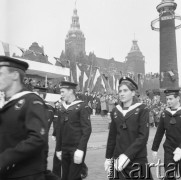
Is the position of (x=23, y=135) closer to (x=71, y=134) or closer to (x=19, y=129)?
(x=19, y=129)

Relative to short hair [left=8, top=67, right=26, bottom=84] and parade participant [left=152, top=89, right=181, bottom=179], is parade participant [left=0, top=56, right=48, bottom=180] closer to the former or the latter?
short hair [left=8, top=67, right=26, bottom=84]

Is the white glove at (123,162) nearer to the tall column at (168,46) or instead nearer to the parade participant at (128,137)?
the parade participant at (128,137)

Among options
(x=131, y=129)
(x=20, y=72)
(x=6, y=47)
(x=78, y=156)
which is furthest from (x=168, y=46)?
(x=20, y=72)

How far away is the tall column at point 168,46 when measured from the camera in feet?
144

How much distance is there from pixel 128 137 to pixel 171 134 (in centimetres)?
147

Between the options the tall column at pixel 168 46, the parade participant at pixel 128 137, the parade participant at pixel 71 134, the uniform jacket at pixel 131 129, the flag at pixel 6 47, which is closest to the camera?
the parade participant at pixel 128 137

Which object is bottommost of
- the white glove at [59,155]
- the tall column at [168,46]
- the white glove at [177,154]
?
the white glove at [59,155]

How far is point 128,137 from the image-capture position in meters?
4.10

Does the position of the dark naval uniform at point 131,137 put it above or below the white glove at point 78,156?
above

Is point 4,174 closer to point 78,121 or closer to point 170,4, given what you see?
point 78,121

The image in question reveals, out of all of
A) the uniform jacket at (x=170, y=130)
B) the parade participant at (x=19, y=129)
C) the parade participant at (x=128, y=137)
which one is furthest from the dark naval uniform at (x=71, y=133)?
the parade participant at (x=19, y=129)

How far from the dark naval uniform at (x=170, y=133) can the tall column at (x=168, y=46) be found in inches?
1565

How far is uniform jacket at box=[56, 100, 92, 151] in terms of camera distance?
5.09 metres

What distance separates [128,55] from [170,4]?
118 metres
